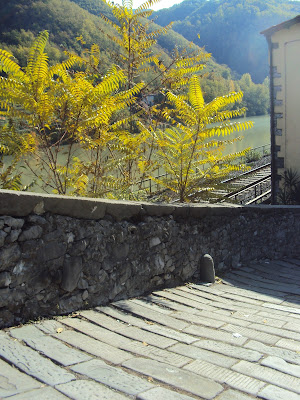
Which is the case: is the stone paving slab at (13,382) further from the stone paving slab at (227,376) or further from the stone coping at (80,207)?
the stone coping at (80,207)

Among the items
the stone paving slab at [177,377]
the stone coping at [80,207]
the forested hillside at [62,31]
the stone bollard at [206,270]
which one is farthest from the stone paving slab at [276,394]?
the forested hillside at [62,31]

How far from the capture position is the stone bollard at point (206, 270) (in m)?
4.79

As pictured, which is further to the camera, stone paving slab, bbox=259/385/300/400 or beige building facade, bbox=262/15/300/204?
beige building facade, bbox=262/15/300/204

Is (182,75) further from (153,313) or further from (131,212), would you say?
(153,313)

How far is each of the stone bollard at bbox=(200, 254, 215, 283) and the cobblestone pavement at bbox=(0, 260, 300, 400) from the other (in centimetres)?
85

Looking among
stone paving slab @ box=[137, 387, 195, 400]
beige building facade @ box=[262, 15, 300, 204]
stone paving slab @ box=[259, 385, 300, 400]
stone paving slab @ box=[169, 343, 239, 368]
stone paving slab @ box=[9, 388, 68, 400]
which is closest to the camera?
stone paving slab @ box=[9, 388, 68, 400]

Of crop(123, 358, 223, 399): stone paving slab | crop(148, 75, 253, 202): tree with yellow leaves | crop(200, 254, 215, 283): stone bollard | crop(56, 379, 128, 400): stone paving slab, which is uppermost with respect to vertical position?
crop(148, 75, 253, 202): tree with yellow leaves

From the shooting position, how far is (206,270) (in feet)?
15.7

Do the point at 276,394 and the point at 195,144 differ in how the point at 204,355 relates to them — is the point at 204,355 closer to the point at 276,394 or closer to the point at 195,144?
the point at 276,394

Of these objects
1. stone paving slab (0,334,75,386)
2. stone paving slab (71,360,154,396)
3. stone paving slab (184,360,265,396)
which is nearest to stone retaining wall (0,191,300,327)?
stone paving slab (0,334,75,386)

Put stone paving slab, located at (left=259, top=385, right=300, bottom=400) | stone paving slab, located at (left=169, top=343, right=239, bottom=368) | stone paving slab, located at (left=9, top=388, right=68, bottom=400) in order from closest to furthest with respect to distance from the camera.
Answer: stone paving slab, located at (left=9, top=388, right=68, bottom=400)
stone paving slab, located at (left=259, top=385, right=300, bottom=400)
stone paving slab, located at (left=169, top=343, right=239, bottom=368)

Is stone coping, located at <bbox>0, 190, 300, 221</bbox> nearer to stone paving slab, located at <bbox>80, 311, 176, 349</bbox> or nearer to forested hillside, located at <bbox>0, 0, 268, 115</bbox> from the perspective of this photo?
stone paving slab, located at <bbox>80, 311, 176, 349</bbox>

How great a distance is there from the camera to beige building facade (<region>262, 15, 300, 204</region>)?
459 inches

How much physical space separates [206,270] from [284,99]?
28.7 ft
